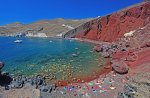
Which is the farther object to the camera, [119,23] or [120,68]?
[119,23]

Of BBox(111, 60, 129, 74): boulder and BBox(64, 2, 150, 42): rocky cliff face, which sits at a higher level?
BBox(64, 2, 150, 42): rocky cliff face

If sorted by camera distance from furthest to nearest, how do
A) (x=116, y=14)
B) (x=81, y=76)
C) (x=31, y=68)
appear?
(x=116, y=14)
(x=31, y=68)
(x=81, y=76)

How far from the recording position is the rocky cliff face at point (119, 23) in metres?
110

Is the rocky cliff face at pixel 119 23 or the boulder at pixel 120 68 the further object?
the rocky cliff face at pixel 119 23

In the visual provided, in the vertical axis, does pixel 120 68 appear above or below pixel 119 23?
below

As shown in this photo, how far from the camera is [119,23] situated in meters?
120

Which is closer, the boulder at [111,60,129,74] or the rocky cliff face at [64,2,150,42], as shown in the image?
the boulder at [111,60,129,74]

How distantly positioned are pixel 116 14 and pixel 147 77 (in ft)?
360

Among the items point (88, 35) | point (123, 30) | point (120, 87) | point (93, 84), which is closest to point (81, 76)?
point (93, 84)

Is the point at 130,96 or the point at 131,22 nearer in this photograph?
the point at 130,96

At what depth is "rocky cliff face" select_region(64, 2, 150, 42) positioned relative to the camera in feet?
363

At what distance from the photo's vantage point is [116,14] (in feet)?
415

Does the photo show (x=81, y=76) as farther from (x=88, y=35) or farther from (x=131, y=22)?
(x=88, y=35)

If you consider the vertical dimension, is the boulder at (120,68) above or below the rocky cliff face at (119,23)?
A: below
